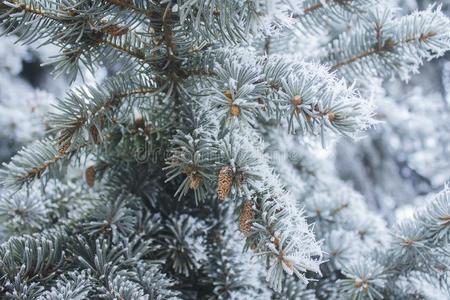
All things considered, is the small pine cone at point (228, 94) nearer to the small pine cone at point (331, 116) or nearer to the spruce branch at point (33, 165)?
the small pine cone at point (331, 116)

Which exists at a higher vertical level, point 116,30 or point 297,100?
point 116,30

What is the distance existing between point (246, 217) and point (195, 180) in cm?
8

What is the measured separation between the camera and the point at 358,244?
3.04ft

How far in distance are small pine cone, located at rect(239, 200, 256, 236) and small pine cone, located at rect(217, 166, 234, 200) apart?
4cm

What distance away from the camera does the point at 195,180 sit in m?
0.63

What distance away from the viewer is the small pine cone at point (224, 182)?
0.58 m

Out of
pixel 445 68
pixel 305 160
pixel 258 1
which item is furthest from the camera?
pixel 445 68

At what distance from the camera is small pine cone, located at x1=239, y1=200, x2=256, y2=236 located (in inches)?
24.1

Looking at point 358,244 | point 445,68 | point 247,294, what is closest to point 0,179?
point 247,294

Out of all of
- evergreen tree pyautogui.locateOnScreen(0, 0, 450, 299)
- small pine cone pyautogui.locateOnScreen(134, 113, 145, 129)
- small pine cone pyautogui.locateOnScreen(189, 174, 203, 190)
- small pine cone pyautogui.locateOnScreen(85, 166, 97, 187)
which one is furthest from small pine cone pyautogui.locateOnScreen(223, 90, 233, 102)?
small pine cone pyautogui.locateOnScreen(85, 166, 97, 187)

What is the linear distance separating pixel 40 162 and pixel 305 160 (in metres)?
0.61

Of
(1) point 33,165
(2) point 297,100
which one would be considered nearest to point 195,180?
(2) point 297,100

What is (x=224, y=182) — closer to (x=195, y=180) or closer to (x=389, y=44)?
(x=195, y=180)

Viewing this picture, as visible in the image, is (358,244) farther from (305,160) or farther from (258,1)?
(258,1)
